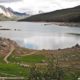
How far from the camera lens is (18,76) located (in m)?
39.0

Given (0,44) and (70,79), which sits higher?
(0,44)

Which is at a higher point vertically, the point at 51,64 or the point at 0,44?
the point at 0,44

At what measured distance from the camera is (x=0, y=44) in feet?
275

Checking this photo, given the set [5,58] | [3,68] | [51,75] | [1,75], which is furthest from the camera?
[5,58]

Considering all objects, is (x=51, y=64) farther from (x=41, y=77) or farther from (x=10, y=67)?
(x=10, y=67)

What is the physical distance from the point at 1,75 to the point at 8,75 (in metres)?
0.89

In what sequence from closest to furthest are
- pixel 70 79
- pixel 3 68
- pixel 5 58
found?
pixel 70 79, pixel 3 68, pixel 5 58

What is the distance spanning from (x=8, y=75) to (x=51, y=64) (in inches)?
744

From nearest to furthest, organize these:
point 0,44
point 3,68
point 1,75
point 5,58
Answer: point 1,75
point 3,68
point 5,58
point 0,44

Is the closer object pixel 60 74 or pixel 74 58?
pixel 60 74

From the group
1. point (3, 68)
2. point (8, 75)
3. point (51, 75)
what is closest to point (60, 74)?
point (51, 75)

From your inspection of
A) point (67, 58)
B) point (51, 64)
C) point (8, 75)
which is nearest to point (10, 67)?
point (8, 75)

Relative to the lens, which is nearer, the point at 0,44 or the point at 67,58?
the point at 67,58

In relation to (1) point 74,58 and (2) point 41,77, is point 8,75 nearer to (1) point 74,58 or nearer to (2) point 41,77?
(2) point 41,77
